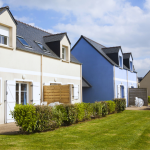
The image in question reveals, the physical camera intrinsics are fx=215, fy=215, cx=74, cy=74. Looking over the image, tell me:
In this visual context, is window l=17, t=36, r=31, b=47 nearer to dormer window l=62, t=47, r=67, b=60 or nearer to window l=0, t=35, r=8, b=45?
window l=0, t=35, r=8, b=45

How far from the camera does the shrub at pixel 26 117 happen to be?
8066 mm

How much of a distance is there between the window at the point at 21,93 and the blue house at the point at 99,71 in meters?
10.2

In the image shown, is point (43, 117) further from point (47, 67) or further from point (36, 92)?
point (47, 67)

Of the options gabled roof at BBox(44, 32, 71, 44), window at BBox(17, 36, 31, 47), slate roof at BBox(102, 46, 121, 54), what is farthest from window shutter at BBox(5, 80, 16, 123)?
slate roof at BBox(102, 46, 121, 54)

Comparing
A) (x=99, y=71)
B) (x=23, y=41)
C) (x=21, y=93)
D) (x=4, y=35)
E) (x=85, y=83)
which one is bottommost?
(x=21, y=93)

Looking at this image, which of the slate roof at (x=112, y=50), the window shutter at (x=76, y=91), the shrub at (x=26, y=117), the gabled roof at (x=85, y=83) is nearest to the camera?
the shrub at (x=26, y=117)

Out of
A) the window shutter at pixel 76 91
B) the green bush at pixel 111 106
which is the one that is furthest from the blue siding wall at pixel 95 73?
the green bush at pixel 111 106

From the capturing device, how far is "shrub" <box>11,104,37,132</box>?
26.5 feet

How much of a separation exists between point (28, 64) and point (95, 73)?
10845 mm

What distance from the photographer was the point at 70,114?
33.6ft

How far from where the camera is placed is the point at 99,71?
22406 millimetres

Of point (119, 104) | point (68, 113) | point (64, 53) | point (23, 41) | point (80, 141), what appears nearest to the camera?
point (80, 141)

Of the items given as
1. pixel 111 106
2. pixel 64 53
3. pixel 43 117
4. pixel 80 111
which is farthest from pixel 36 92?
pixel 111 106

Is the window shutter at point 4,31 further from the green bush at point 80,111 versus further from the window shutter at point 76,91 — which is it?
the window shutter at point 76,91
